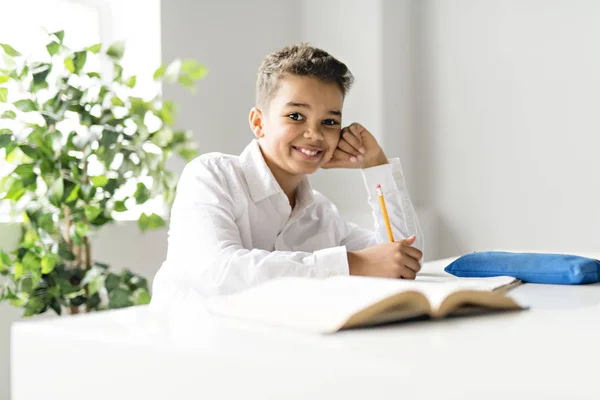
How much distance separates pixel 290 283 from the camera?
2.99 feet

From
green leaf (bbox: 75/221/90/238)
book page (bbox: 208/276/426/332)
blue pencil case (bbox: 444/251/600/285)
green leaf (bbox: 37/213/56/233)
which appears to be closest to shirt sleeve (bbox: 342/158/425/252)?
blue pencil case (bbox: 444/251/600/285)

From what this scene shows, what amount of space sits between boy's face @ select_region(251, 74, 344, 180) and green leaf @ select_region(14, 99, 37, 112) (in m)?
0.85

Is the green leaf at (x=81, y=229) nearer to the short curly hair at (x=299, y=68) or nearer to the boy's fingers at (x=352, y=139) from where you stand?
the short curly hair at (x=299, y=68)

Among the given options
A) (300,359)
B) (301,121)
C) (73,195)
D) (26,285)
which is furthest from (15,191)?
(300,359)

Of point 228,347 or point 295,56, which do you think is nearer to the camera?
point 228,347

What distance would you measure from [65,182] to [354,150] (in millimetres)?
952

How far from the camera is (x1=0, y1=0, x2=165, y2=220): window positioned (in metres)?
2.97

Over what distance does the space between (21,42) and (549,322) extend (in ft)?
8.61

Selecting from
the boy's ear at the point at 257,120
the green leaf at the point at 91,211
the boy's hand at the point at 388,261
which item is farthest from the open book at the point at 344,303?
the green leaf at the point at 91,211

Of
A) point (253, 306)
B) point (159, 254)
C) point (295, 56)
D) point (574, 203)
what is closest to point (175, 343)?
point (253, 306)

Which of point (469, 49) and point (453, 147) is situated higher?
point (469, 49)

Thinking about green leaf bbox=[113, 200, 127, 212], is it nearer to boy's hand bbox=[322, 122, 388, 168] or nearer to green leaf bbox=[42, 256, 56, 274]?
green leaf bbox=[42, 256, 56, 274]

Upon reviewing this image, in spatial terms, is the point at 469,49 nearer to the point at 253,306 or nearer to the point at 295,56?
the point at 295,56

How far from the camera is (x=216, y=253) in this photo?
4.95 feet
